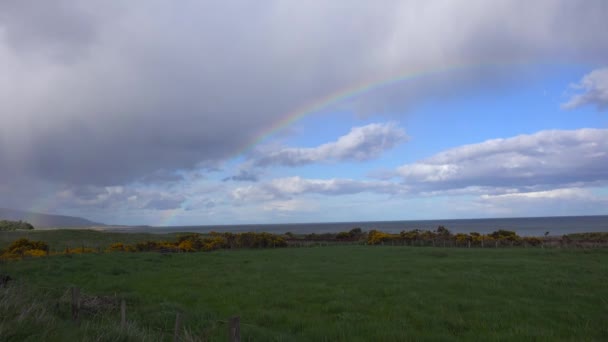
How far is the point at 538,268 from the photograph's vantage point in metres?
24.2

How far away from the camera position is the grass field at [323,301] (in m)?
11.2

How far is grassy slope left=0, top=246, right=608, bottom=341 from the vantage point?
455 inches

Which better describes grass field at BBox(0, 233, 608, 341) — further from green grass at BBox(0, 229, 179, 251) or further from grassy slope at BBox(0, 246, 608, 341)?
green grass at BBox(0, 229, 179, 251)

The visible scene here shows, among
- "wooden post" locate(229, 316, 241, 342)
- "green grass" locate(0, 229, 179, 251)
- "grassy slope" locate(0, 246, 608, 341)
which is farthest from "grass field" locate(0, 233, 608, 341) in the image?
"green grass" locate(0, 229, 179, 251)

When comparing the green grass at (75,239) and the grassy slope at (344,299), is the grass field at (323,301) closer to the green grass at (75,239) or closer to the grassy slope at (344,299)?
the grassy slope at (344,299)

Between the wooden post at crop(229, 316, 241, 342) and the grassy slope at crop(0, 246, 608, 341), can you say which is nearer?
the wooden post at crop(229, 316, 241, 342)

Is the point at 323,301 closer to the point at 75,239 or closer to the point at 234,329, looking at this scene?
the point at 234,329

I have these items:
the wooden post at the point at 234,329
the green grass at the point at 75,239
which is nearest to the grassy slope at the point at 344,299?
the wooden post at the point at 234,329

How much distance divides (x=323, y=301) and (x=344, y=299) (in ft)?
2.58

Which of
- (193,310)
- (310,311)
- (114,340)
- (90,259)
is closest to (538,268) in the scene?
(310,311)

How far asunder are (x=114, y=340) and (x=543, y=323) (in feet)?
37.5

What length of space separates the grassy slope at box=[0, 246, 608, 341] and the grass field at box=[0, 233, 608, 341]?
0.14ft

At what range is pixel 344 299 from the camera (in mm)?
16094

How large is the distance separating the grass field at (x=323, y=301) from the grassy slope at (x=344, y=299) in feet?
0.14
